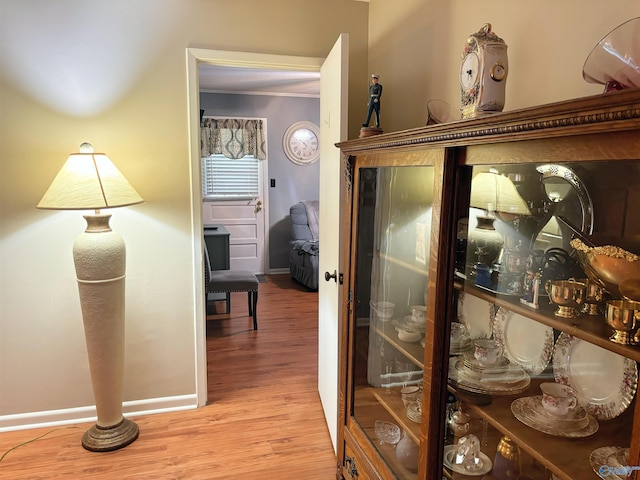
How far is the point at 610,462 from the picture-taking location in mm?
869

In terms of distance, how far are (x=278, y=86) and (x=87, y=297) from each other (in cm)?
395

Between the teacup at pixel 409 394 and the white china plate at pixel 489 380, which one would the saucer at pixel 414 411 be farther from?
the white china plate at pixel 489 380

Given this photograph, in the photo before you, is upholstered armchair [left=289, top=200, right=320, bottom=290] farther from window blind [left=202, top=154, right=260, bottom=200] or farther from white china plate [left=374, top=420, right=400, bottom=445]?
white china plate [left=374, top=420, right=400, bottom=445]

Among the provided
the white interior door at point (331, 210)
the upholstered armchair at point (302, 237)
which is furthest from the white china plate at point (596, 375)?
the upholstered armchair at point (302, 237)

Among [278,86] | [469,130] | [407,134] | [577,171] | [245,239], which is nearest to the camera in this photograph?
[577,171]

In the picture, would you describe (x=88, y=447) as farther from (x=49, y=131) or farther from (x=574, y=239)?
(x=574, y=239)

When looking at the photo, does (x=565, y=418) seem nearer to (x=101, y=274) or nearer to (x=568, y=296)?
(x=568, y=296)

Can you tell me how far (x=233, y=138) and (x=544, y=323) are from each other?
552 centimetres

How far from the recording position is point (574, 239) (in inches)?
38.0

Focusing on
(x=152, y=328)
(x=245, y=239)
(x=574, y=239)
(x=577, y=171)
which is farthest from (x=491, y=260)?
(x=245, y=239)

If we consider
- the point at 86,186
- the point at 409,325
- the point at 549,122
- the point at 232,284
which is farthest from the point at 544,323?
the point at 232,284

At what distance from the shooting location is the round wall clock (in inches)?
245

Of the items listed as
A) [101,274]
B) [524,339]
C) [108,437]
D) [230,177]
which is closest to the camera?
[524,339]

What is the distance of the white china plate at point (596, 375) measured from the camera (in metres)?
0.92
